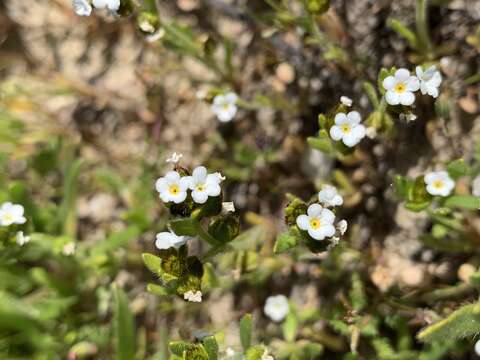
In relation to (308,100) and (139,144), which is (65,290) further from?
(308,100)

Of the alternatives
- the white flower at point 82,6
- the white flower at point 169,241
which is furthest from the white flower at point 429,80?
the white flower at point 82,6

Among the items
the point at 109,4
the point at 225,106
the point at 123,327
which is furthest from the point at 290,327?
the point at 109,4

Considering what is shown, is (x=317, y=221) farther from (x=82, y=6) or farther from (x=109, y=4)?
(x=82, y=6)

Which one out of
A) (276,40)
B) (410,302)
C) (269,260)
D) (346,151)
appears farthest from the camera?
(276,40)

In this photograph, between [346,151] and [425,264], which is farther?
[425,264]

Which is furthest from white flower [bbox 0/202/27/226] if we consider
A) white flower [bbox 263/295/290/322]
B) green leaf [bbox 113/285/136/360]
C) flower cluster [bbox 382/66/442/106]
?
flower cluster [bbox 382/66/442/106]

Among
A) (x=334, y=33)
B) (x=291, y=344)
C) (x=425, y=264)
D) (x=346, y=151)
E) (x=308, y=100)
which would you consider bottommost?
(x=291, y=344)

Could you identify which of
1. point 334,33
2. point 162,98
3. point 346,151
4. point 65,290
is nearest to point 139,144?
point 162,98
